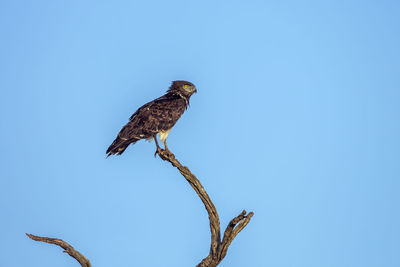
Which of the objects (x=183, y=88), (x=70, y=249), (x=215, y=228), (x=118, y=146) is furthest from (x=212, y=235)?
(x=183, y=88)

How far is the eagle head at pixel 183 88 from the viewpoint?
15.9 meters

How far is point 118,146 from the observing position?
541 inches

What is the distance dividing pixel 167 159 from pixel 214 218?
334cm

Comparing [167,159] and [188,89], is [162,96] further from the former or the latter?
[167,159]

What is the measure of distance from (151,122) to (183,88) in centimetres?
209

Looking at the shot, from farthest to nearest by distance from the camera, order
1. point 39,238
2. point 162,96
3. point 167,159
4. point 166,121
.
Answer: point 162,96 → point 166,121 → point 167,159 → point 39,238

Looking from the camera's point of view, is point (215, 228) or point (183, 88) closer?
point (215, 228)

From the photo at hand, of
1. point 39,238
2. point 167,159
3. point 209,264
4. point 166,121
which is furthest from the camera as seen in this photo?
point 166,121

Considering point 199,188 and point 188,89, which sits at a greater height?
point 188,89

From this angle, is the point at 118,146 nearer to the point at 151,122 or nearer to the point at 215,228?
the point at 151,122

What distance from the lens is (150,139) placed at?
14734 millimetres

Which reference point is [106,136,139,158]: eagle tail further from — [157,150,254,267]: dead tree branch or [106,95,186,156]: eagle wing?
[157,150,254,267]: dead tree branch

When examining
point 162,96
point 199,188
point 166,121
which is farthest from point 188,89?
point 199,188

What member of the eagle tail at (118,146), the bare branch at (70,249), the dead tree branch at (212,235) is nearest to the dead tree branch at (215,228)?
the dead tree branch at (212,235)
